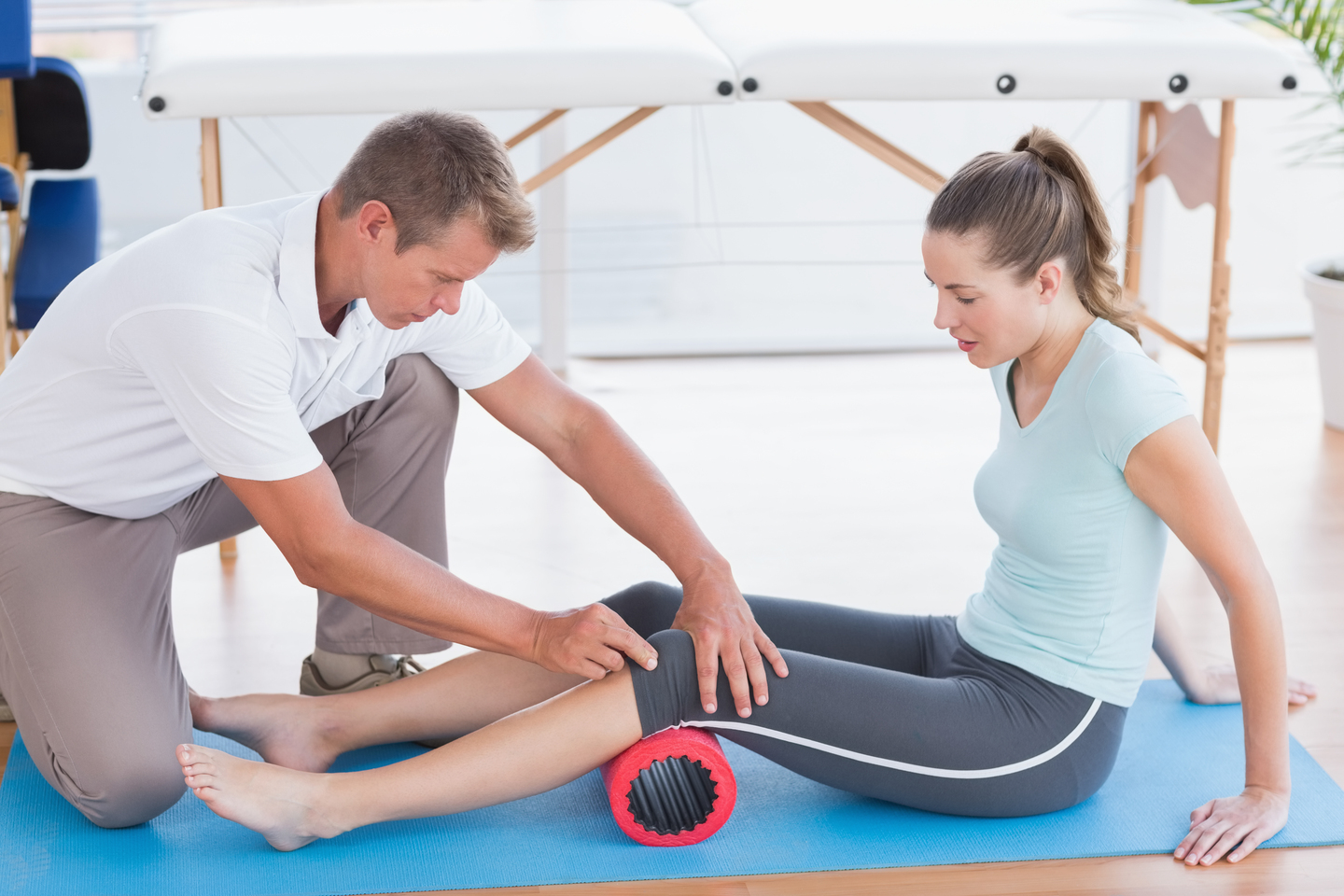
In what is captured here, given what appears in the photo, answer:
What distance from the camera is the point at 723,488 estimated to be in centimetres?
279

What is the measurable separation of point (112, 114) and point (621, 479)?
7.46 ft

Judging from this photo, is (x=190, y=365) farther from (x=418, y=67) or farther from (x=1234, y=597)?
(x=1234, y=597)

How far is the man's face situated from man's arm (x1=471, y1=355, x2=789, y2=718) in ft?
1.08

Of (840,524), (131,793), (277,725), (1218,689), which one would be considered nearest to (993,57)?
Result: (840,524)

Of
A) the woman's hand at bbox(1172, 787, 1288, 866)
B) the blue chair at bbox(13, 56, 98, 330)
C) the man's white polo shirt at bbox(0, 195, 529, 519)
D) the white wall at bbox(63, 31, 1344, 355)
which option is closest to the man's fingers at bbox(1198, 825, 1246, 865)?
the woman's hand at bbox(1172, 787, 1288, 866)

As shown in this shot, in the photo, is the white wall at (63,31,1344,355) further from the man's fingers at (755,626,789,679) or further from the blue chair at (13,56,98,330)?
the man's fingers at (755,626,789,679)

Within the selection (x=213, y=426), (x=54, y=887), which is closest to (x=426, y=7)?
(x=213, y=426)

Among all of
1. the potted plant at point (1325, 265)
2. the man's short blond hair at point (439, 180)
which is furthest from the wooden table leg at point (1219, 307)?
the man's short blond hair at point (439, 180)

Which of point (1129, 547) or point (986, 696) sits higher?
point (1129, 547)

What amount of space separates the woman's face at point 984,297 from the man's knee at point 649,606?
0.45m

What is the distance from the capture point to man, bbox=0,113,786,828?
1.43 m

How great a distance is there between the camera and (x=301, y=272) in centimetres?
149

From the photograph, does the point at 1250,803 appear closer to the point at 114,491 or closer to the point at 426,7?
the point at 114,491

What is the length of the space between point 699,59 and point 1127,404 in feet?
3.71
